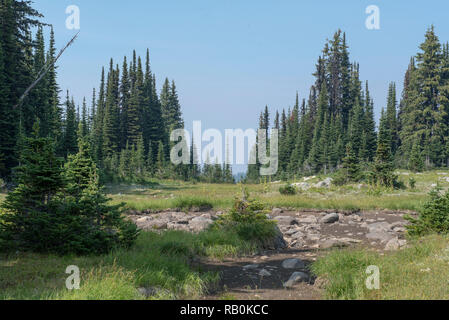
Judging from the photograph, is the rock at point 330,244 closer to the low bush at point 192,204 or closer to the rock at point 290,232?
the rock at point 290,232

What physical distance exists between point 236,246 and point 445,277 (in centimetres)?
557

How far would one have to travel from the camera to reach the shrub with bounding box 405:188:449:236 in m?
10.7

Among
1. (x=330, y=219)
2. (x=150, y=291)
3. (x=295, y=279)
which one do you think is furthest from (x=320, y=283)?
Answer: (x=330, y=219)

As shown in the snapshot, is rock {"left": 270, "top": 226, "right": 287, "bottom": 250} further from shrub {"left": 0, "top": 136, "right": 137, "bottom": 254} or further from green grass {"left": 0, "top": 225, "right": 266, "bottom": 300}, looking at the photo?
shrub {"left": 0, "top": 136, "right": 137, "bottom": 254}

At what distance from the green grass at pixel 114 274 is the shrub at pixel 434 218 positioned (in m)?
6.17

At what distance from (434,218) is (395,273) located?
15.3 feet

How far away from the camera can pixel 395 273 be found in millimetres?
7258

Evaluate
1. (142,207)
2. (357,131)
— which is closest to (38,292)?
(142,207)

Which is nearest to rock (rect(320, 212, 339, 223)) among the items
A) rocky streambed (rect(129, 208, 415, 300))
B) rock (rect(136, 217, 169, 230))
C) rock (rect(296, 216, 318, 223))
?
rocky streambed (rect(129, 208, 415, 300))

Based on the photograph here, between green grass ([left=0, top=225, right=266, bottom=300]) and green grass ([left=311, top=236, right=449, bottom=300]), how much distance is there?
255 cm

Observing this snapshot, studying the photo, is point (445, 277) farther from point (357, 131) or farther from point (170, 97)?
point (170, 97)

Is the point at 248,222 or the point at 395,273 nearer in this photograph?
the point at 395,273

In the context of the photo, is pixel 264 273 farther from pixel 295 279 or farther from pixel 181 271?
pixel 181 271

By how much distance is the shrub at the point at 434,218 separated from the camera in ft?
35.0
